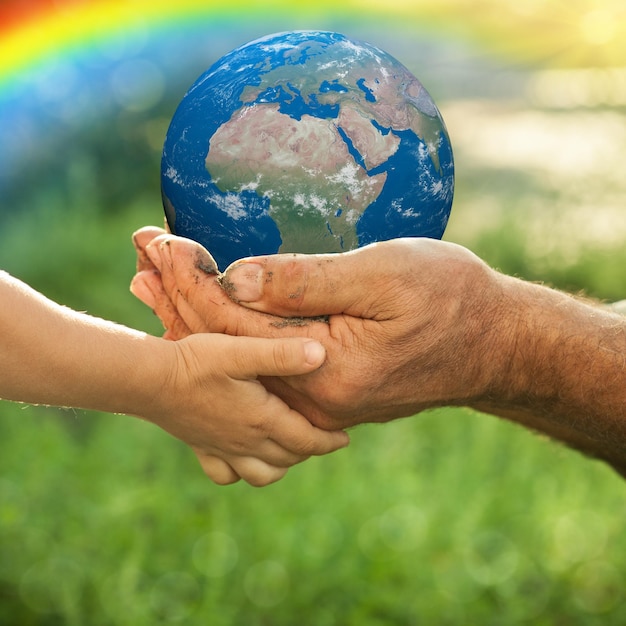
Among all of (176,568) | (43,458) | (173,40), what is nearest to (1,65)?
(173,40)

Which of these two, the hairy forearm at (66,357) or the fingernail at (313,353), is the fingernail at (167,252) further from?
the fingernail at (313,353)

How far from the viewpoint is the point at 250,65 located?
259 centimetres

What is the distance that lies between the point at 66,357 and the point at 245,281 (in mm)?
514

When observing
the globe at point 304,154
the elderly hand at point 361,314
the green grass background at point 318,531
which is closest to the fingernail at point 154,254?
the elderly hand at point 361,314

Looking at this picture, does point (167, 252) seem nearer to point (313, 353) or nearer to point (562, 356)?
point (313, 353)

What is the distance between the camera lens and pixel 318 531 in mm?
4145

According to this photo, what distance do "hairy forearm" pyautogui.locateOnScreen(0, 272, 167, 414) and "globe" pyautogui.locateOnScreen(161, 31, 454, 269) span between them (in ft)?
1.29

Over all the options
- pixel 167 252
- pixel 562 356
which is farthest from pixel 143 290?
pixel 562 356

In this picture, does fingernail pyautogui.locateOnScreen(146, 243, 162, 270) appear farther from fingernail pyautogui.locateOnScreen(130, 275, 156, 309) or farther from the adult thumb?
the adult thumb

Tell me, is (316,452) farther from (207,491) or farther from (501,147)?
(501,147)

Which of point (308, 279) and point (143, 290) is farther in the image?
point (143, 290)

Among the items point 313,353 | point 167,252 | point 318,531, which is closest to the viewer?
point 313,353

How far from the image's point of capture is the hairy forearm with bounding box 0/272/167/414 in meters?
2.38

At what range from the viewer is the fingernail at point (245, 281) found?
8.21 ft
